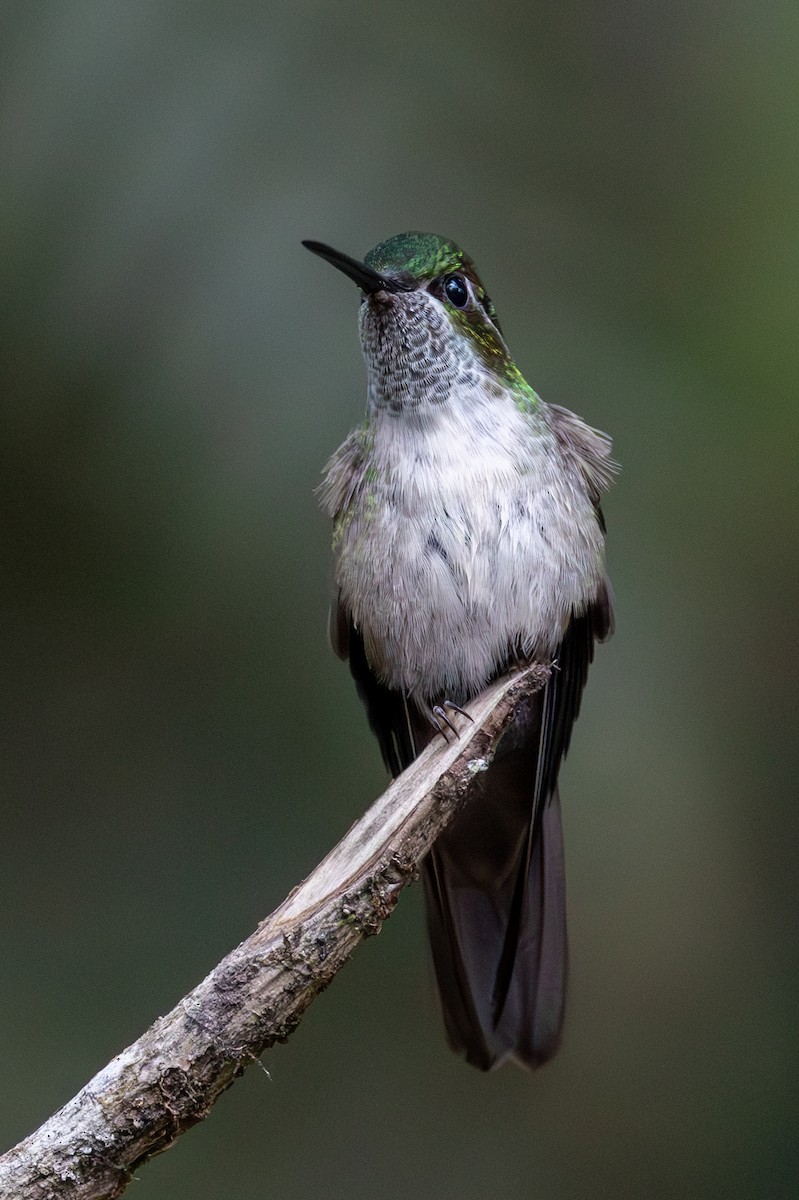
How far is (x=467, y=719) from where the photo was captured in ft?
5.36

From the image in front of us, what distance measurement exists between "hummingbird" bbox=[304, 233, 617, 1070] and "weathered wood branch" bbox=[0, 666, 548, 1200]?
1.43 ft

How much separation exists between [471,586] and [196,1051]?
81 centimetres

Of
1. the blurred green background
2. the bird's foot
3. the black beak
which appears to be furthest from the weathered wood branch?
the blurred green background

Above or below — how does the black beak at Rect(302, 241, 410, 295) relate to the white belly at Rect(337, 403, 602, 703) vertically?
above

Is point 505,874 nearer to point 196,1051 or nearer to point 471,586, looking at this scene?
point 471,586

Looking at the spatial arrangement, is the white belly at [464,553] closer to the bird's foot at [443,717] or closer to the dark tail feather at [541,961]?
the bird's foot at [443,717]

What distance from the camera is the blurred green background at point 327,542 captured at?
2.32m

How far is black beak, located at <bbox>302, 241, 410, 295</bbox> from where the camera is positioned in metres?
1.74

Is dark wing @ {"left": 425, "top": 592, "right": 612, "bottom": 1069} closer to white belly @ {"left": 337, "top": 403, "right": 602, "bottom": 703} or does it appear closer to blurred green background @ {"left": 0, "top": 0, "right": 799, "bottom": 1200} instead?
white belly @ {"left": 337, "top": 403, "right": 602, "bottom": 703}

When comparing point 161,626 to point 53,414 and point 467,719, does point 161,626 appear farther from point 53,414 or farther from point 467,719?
point 467,719

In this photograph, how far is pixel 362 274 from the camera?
71.4 inches

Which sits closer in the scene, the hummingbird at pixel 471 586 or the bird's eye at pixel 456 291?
the hummingbird at pixel 471 586

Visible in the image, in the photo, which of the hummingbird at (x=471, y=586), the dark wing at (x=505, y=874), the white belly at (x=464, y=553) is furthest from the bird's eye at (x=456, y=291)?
the dark wing at (x=505, y=874)

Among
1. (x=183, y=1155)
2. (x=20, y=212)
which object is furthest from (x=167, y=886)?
(x=20, y=212)
